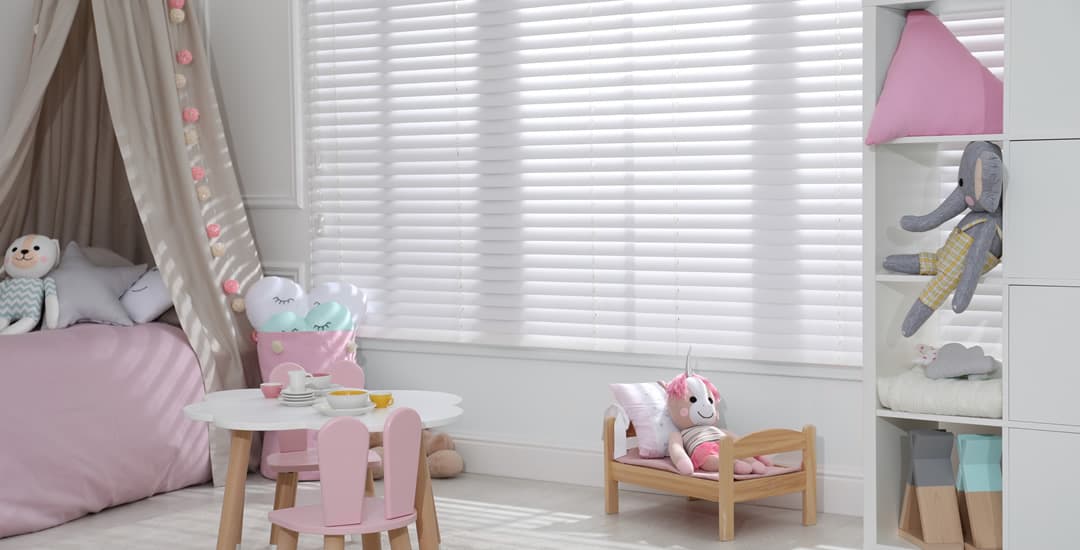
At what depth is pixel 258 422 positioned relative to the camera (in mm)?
2574

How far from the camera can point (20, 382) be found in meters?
3.46

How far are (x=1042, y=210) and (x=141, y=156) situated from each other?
9.51ft

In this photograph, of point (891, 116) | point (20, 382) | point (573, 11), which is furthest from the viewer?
point (573, 11)

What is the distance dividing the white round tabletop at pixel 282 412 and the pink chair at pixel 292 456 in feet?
0.56

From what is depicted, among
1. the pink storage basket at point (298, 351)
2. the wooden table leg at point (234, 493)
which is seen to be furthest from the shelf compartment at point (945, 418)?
the pink storage basket at point (298, 351)

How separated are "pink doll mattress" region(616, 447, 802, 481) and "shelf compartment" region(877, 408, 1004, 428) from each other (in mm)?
553

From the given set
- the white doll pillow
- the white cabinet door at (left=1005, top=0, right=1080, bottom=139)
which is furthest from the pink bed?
the white cabinet door at (left=1005, top=0, right=1080, bottom=139)

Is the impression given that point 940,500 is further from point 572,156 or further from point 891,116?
point 572,156

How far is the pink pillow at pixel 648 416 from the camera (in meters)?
3.52

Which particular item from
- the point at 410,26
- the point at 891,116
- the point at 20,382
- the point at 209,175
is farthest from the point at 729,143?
the point at 20,382

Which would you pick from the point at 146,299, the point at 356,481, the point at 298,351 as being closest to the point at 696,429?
the point at 356,481

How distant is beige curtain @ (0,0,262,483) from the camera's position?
3984 mm

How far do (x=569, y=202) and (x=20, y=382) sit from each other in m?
1.82

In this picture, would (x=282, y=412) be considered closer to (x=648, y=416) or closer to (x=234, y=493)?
(x=234, y=493)
